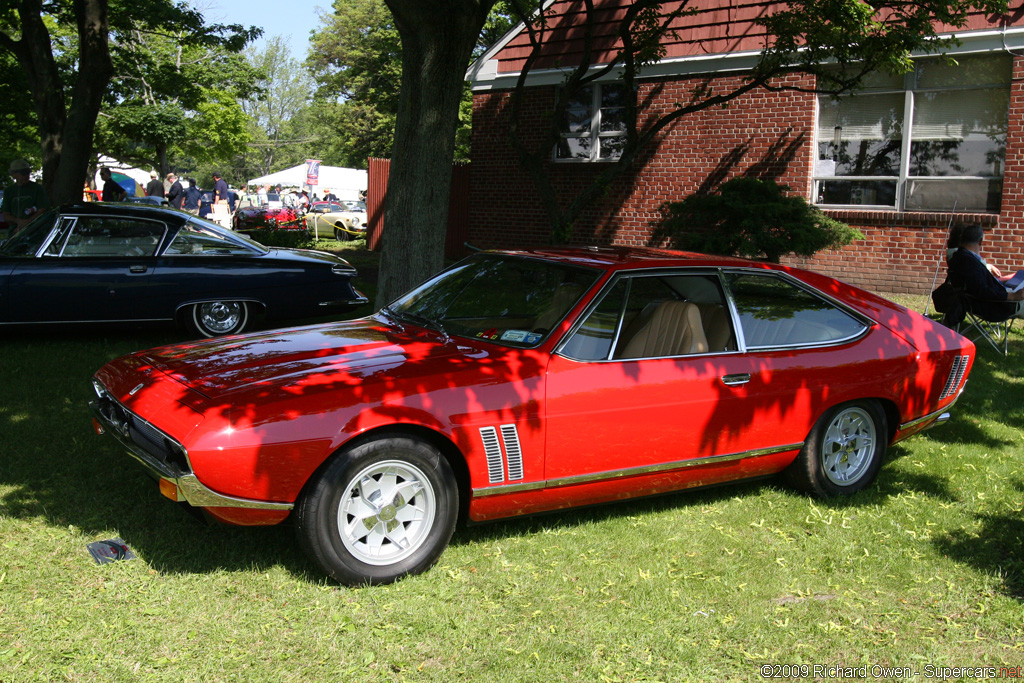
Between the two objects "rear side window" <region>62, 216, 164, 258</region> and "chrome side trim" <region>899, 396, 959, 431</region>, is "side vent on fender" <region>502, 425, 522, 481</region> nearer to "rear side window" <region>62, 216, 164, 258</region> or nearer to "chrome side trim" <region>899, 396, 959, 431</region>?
"chrome side trim" <region>899, 396, 959, 431</region>

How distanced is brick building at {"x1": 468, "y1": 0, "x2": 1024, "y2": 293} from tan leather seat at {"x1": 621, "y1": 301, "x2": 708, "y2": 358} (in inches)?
395

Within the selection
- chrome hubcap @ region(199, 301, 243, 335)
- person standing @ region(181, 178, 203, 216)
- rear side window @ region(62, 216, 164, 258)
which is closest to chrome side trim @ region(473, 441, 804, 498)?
chrome hubcap @ region(199, 301, 243, 335)

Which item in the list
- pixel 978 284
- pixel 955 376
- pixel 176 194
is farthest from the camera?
pixel 176 194

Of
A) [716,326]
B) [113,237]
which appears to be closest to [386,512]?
[716,326]

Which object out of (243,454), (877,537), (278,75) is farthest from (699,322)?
(278,75)

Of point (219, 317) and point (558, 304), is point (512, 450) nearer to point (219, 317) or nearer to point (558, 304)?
point (558, 304)

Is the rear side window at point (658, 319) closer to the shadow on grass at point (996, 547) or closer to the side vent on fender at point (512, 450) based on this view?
the side vent on fender at point (512, 450)

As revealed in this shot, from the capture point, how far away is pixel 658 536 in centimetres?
466

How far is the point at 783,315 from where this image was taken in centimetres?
514

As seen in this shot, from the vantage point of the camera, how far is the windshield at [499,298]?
15.4 ft

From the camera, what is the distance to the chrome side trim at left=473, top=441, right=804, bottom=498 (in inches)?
163

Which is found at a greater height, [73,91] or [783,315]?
[73,91]

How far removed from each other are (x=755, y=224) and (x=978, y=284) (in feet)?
7.83

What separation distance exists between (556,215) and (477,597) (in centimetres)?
885
